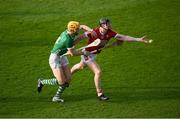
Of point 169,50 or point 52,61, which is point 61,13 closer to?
point 169,50

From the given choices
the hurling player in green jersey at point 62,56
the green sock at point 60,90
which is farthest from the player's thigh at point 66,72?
the green sock at point 60,90

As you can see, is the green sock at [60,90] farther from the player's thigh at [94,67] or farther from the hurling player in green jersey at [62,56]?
the player's thigh at [94,67]

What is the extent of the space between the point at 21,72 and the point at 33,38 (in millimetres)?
2488

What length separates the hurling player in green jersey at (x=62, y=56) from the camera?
1165cm

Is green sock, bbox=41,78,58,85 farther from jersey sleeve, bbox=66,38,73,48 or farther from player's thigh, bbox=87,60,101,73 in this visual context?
jersey sleeve, bbox=66,38,73,48

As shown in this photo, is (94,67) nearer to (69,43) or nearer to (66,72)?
(66,72)

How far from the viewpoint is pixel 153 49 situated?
15.4 meters

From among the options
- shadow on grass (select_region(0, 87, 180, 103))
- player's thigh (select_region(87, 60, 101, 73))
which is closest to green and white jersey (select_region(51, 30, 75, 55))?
player's thigh (select_region(87, 60, 101, 73))

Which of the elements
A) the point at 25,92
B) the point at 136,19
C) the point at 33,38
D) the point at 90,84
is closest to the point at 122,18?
the point at 136,19

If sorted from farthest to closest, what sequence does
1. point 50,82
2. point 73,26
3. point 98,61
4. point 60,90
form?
point 98,61, point 50,82, point 60,90, point 73,26

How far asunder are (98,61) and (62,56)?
2794 millimetres

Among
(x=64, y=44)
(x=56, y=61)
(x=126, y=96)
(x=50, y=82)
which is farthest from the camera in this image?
(x=126, y=96)

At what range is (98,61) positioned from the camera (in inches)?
579

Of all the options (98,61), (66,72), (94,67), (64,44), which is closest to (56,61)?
(66,72)
